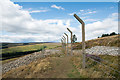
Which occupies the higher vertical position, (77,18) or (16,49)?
(77,18)

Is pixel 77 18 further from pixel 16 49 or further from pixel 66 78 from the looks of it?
pixel 16 49

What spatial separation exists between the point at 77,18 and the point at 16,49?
1906cm

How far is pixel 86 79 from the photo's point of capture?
13.9 feet

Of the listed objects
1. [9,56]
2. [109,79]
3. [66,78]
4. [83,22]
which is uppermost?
[83,22]

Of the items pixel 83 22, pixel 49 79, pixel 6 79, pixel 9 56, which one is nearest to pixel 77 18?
pixel 83 22

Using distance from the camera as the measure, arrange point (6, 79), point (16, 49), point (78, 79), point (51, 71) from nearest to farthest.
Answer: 1. point (78, 79)
2. point (51, 71)
3. point (6, 79)
4. point (16, 49)

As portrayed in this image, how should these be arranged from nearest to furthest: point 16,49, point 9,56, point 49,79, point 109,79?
point 109,79 → point 49,79 → point 9,56 → point 16,49

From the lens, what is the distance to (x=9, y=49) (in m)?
19.8

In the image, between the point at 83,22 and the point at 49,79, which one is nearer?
the point at 49,79

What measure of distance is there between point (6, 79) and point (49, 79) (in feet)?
13.9

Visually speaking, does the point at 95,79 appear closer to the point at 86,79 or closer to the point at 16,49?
the point at 86,79

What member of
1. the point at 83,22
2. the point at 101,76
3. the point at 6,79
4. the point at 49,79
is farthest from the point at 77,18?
the point at 6,79

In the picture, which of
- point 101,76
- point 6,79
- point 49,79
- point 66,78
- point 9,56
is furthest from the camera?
point 9,56

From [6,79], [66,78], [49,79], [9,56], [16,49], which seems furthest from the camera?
[16,49]
